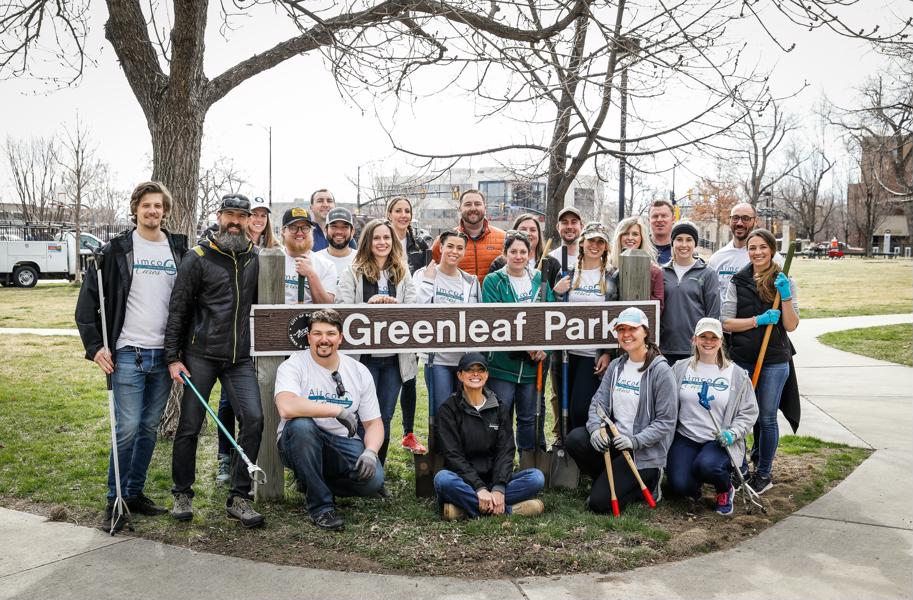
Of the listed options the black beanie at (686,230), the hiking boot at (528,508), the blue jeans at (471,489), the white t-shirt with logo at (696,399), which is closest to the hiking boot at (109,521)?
the blue jeans at (471,489)

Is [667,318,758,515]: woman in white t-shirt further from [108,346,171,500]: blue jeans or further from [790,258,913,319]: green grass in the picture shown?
[790,258,913,319]: green grass

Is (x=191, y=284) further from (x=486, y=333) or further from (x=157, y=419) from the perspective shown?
(x=486, y=333)

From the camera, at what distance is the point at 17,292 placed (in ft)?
75.4

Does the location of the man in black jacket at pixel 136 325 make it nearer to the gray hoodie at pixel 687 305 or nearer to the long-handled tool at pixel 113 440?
the long-handled tool at pixel 113 440

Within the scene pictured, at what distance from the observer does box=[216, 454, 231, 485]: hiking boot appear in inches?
204

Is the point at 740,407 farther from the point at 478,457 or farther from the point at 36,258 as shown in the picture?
the point at 36,258

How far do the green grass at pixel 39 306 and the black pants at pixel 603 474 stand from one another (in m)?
13.2

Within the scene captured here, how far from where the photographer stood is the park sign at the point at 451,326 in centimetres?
474

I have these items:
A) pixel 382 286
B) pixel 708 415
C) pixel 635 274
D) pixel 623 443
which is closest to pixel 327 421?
pixel 382 286

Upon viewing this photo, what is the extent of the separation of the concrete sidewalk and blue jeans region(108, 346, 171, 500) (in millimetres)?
381

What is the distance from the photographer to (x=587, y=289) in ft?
17.6

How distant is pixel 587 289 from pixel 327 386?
2062 millimetres

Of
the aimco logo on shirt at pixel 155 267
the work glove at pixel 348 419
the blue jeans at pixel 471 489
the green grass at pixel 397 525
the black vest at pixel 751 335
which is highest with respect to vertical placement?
the aimco logo on shirt at pixel 155 267

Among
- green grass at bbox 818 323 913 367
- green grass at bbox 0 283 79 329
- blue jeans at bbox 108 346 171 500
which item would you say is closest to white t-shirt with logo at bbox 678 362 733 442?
blue jeans at bbox 108 346 171 500
